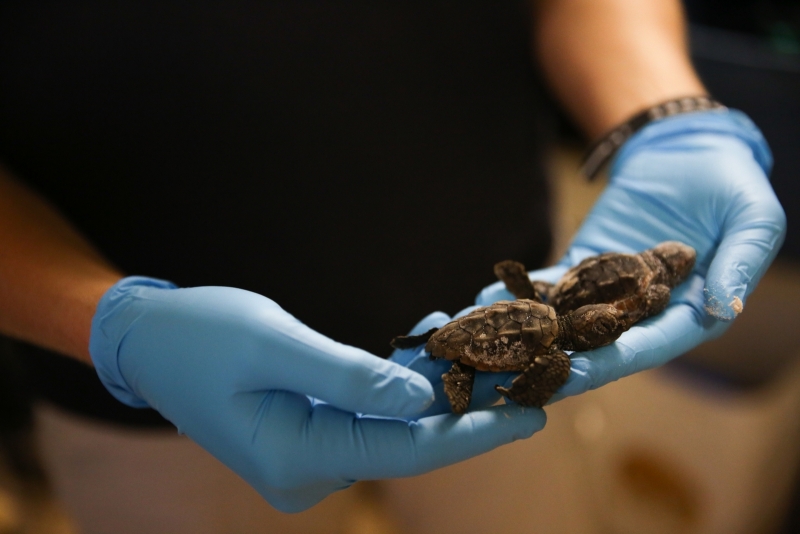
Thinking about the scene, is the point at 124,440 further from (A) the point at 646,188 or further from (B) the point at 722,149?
(B) the point at 722,149

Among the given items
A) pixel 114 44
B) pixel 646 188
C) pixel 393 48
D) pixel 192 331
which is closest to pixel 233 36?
pixel 114 44

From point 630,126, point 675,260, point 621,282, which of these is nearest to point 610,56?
point 630,126

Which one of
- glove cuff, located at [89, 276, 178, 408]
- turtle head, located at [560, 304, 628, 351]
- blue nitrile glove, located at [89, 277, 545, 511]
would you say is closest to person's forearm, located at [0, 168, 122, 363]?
glove cuff, located at [89, 276, 178, 408]

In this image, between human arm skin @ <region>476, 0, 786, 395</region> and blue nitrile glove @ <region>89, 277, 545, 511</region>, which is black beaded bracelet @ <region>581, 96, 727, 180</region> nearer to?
human arm skin @ <region>476, 0, 786, 395</region>

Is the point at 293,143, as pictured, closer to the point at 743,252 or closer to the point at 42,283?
the point at 42,283

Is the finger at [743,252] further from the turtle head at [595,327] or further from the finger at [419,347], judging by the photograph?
the finger at [419,347]
